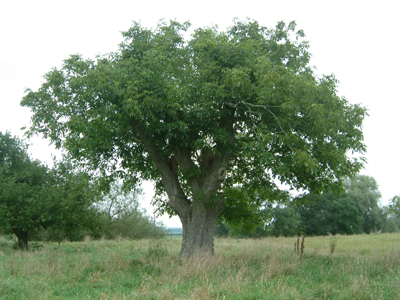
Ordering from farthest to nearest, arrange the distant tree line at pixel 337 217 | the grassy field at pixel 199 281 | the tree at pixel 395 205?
the distant tree line at pixel 337 217 → the tree at pixel 395 205 → the grassy field at pixel 199 281

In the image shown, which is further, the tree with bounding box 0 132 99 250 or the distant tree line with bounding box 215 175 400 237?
the distant tree line with bounding box 215 175 400 237

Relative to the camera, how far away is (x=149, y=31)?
45.5 ft

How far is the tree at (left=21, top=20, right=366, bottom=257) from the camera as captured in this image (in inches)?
432

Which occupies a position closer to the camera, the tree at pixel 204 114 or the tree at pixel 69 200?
the tree at pixel 204 114

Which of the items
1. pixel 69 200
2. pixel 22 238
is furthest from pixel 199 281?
pixel 22 238

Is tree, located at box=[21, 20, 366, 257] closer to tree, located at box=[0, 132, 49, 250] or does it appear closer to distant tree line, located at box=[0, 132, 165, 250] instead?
distant tree line, located at box=[0, 132, 165, 250]

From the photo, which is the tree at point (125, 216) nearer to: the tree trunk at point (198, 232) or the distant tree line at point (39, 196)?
the distant tree line at point (39, 196)

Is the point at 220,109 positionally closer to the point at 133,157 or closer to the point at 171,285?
the point at 133,157

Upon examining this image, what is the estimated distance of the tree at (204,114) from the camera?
36.0 ft

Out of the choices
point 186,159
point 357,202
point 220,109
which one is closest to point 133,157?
point 186,159

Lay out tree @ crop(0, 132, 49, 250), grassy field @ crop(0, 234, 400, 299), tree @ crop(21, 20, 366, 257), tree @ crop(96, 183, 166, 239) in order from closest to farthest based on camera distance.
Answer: grassy field @ crop(0, 234, 400, 299)
tree @ crop(21, 20, 366, 257)
tree @ crop(0, 132, 49, 250)
tree @ crop(96, 183, 166, 239)

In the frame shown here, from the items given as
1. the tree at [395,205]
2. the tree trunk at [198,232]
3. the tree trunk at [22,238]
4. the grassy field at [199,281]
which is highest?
the tree at [395,205]

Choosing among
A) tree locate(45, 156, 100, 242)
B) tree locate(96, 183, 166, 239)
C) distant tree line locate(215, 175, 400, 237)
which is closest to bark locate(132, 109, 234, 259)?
tree locate(45, 156, 100, 242)

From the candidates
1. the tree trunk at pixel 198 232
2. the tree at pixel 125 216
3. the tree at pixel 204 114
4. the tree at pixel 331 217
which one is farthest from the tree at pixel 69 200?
the tree at pixel 331 217
